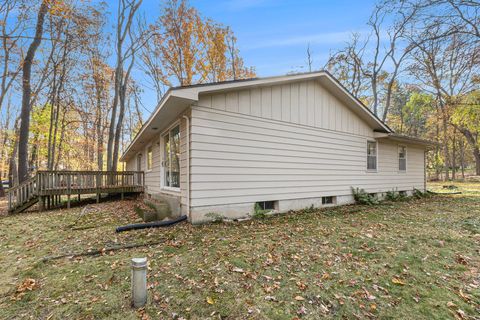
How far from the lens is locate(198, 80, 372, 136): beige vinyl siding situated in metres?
6.40

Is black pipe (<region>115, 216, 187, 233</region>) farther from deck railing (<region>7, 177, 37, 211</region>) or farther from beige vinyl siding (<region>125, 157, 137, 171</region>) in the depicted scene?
beige vinyl siding (<region>125, 157, 137, 171</region>)

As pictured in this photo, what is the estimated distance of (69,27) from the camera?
1158 centimetres

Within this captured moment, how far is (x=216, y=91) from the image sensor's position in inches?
237

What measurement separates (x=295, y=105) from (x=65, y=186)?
10.1m

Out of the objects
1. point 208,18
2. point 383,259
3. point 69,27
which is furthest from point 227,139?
point 208,18

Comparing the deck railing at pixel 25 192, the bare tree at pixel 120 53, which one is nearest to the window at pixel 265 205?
the deck railing at pixel 25 192

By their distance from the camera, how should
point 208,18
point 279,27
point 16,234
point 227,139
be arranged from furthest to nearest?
point 208,18 → point 279,27 → point 227,139 → point 16,234

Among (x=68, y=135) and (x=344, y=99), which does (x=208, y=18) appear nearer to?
(x=344, y=99)

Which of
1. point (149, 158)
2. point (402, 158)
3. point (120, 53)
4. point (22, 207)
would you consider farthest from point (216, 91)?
point (120, 53)

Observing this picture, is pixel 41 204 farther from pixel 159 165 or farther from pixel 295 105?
pixel 295 105

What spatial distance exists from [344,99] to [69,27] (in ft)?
44.0

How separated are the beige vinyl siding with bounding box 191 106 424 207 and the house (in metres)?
0.03

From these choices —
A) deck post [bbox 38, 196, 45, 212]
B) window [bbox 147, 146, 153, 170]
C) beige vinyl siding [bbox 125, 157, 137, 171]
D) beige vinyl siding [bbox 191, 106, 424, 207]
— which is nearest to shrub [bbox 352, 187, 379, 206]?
beige vinyl siding [bbox 191, 106, 424, 207]

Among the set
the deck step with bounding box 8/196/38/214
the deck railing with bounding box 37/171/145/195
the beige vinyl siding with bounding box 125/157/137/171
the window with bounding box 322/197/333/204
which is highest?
the beige vinyl siding with bounding box 125/157/137/171
